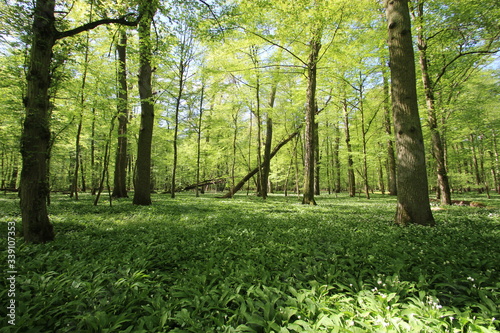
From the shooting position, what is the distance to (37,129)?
430 centimetres

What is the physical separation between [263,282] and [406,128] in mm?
5441

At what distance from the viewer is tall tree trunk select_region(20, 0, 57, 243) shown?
422 cm

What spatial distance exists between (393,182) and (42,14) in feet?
83.0

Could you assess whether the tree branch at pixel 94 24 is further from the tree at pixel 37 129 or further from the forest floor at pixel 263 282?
the forest floor at pixel 263 282

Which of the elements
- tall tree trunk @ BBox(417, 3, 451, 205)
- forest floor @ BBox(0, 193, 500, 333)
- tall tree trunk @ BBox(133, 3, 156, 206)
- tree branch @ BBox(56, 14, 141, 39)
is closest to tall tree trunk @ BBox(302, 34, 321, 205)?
tall tree trunk @ BBox(417, 3, 451, 205)

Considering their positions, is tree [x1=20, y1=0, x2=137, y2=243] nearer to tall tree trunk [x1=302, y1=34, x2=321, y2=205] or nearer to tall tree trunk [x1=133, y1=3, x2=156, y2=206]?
tall tree trunk [x1=133, y1=3, x2=156, y2=206]

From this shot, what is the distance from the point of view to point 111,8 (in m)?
5.81

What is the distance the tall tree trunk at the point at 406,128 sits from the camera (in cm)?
539

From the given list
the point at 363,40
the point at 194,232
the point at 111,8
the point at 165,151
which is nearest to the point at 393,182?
the point at 363,40

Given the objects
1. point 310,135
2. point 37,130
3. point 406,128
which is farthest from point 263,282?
point 310,135

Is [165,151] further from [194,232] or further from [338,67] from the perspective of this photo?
[194,232]

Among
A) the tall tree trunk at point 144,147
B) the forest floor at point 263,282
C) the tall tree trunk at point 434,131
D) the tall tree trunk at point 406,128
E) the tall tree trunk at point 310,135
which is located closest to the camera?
the forest floor at point 263,282

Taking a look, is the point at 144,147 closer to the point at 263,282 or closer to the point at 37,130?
the point at 37,130

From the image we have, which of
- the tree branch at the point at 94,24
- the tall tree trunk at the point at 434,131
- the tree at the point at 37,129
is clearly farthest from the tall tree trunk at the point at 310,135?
the tree at the point at 37,129
